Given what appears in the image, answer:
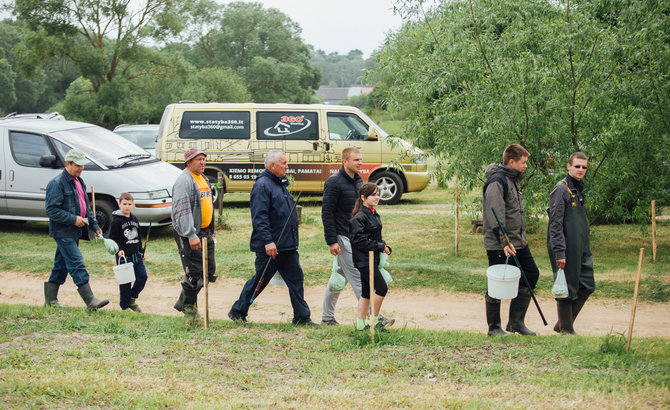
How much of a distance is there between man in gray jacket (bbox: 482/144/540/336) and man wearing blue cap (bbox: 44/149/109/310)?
405 cm

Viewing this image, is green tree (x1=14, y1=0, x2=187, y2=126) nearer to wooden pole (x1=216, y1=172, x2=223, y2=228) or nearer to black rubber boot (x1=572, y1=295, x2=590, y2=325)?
wooden pole (x1=216, y1=172, x2=223, y2=228)

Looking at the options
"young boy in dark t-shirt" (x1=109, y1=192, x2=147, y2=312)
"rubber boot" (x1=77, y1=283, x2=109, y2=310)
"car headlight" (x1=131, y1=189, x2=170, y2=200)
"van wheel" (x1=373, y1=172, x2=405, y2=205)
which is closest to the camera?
"rubber boot" (x1=77, y1=283, x2=109, y2=310)

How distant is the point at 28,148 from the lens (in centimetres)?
1187

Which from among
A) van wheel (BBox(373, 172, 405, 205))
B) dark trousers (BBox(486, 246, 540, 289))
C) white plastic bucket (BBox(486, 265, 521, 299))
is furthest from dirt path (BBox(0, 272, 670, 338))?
van wheel (BBox(373, 172, 405, 205))

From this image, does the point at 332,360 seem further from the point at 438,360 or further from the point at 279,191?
the point at 279,191

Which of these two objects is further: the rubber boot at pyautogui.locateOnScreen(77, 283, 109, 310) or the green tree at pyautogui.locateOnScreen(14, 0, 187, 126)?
the green tree at pyautogui.locateOnScreen(14, 0, 187, 126)

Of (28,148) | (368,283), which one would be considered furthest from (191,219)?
(28,148)

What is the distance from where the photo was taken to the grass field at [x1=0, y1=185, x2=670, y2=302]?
948 centimetres

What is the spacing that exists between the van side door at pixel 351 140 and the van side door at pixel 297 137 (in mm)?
265

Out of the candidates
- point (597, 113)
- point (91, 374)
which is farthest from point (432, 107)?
point (91, 374)

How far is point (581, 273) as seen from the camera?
271 inches

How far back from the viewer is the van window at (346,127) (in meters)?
15.6

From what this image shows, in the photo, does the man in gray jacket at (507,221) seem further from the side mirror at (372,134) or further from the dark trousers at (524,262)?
the side mirror at (372,134)

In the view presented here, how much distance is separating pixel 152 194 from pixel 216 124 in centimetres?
423
